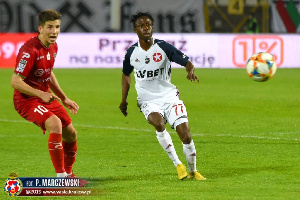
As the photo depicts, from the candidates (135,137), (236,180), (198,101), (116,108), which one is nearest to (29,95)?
(236,180)

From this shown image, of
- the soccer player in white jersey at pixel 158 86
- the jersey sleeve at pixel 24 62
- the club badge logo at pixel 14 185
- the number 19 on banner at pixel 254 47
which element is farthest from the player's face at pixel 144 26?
the number 19 on banner at pixel 254 47

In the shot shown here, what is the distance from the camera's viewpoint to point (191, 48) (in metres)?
29.4

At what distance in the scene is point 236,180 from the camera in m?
8.30

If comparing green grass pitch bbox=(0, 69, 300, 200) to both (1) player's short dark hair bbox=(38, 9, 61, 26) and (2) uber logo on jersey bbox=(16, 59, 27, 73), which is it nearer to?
(2) uber logo on jersey bbox=(16, 59, 27, 73)

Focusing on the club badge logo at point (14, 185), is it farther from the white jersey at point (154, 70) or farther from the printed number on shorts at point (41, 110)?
the white jersey at point (154, 70)

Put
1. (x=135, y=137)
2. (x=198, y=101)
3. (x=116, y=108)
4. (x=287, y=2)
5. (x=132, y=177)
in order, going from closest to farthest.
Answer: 1. (x=132, y=177)
2. (x=135, y=137)
3. (x=116, y=108)
4. (x=198, y=101)
5. (x=287, y=2)

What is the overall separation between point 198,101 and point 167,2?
18832 millimetres

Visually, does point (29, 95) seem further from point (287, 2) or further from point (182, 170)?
point (287, 2)

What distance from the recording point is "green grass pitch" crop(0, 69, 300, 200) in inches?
311

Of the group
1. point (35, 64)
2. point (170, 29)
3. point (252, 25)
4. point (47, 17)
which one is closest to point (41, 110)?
point (35, 64)

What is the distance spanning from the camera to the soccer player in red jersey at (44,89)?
25.5ft

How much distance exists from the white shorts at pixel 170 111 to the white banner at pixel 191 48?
67.1ft

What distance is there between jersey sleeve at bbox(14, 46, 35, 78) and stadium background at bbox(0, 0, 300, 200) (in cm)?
136

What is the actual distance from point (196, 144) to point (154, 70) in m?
2.89
